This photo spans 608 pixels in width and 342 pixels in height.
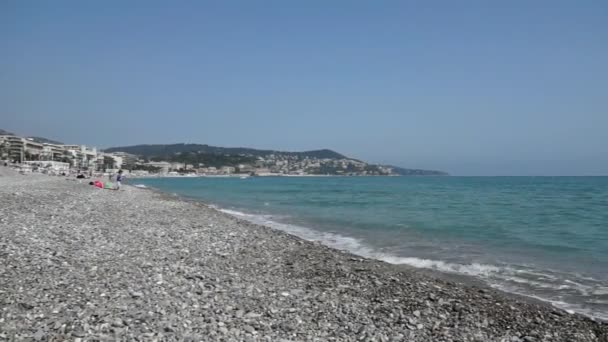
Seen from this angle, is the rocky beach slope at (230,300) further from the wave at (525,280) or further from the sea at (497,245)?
the sea at (497,245)

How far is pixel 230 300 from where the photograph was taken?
7.11 meters

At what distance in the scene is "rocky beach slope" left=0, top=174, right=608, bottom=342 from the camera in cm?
582

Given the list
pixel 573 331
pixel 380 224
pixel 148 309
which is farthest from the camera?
pixel 380 224

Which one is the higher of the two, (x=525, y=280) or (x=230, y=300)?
(x=230, y=300)

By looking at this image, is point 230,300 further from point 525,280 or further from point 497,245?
point 497,245

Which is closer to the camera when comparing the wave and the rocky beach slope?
the rocky beach slope

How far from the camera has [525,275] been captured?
1171 centimetres

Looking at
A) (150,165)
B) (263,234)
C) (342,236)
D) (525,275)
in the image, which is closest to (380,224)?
(342,236)

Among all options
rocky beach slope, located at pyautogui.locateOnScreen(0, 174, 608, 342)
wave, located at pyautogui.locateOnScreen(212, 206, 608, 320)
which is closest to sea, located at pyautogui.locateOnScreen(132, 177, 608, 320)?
wave, located at pyautogui.locateOnScreen(212, 206, 608, 320)

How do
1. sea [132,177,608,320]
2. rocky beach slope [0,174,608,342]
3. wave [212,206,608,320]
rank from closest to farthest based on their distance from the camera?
rocky beach slope [0,174,608,342] → wave [212,206,608,320] → sea [132,177,608,320]

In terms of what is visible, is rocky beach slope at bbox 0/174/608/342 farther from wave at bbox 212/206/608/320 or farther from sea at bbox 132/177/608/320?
sea at bbox 132/177/608/320

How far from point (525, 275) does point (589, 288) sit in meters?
1.58

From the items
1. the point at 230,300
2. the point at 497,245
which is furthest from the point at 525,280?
the point at 230,300

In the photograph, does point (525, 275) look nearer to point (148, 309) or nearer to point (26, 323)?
point (148, 309)
